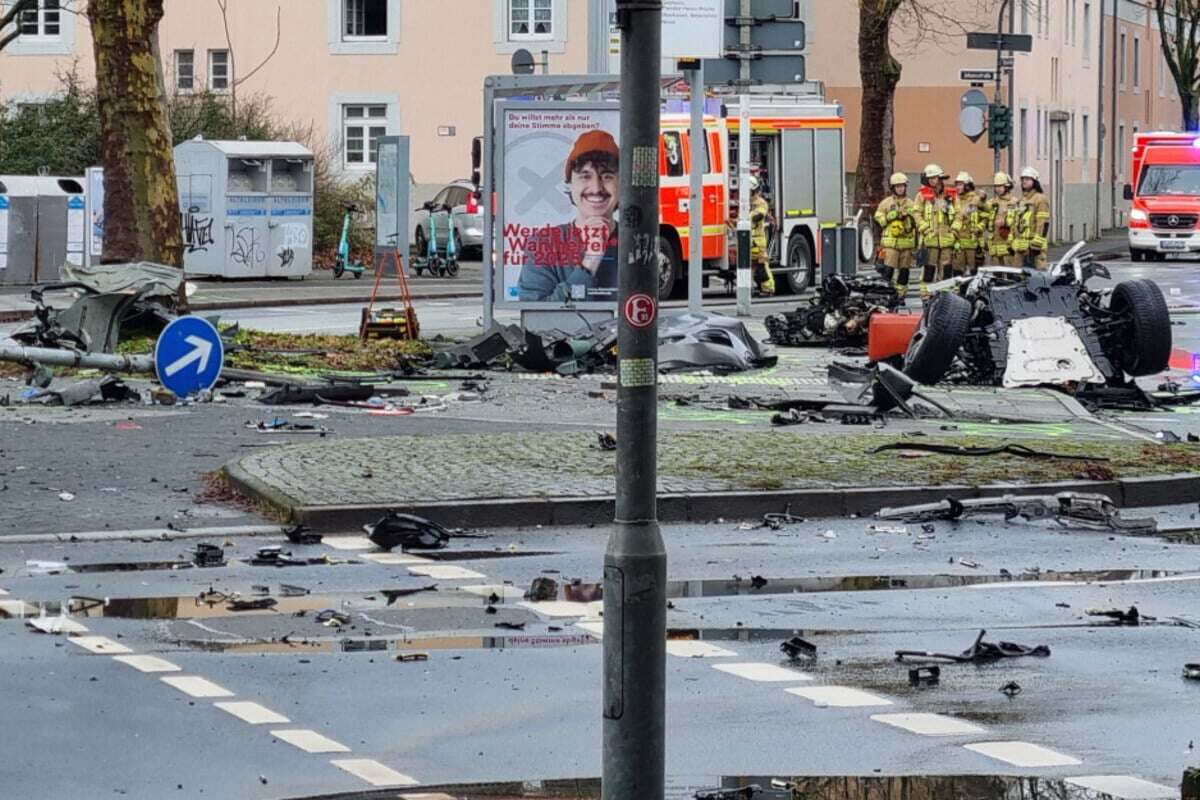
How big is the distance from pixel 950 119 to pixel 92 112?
2494 cm

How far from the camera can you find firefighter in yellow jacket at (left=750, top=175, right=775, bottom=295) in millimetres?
35719

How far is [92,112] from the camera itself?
45.3 metres

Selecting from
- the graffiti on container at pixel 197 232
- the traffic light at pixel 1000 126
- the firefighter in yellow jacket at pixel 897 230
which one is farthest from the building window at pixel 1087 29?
the firefighter in yellow jacket at pixel 897 230

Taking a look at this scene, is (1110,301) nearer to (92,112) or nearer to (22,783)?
(22,783)

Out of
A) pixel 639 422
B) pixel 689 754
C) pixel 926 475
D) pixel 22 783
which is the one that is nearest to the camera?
pixel 639 422

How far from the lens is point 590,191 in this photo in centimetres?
2378

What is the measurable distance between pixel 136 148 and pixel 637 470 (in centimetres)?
2166

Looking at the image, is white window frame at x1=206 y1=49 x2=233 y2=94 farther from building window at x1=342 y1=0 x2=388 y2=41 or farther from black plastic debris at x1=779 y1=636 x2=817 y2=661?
black plastic debris at x1=779 y1=636 x2=817 y2=661

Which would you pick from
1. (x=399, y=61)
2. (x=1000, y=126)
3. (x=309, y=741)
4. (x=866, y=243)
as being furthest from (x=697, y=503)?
(x=399, y=61)

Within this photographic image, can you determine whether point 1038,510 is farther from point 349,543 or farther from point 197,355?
point 197,355

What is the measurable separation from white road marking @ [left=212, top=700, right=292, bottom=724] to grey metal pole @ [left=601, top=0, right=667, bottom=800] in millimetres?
2087

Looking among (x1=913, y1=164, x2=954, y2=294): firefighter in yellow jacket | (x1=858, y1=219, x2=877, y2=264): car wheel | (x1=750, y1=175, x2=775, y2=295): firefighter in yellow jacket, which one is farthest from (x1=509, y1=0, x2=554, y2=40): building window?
(x1=913, y1=164, x2=954, y2=294): firefighter in yellow jacket

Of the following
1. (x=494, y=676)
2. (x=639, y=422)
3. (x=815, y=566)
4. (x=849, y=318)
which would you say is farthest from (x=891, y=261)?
(x=639, y=422)

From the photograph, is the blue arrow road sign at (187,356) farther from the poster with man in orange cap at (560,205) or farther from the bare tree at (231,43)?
the bare tree at (231,43)
